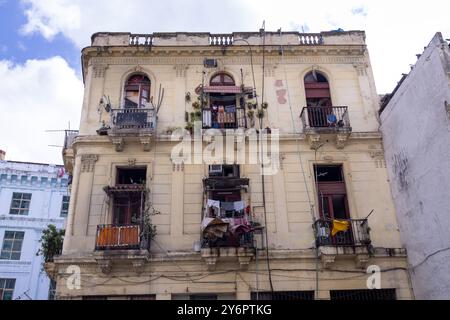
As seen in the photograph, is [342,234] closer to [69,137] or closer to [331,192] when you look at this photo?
[331,192]

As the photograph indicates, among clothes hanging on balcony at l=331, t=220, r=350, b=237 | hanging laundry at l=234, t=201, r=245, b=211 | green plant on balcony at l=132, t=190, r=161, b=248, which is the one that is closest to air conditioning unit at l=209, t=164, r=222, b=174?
hanging laundry at l=234, t=201, r=245, b=211

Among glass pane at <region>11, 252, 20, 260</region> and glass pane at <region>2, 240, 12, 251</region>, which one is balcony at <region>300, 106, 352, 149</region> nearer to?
glass pane at <region>11, 252, 20, 260</region>

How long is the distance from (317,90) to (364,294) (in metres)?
7.44

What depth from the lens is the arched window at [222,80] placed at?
51.7 feet

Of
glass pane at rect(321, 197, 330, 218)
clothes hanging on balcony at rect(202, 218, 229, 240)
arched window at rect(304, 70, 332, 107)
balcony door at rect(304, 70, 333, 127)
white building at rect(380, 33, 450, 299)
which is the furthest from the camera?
arched window at rect(304, 70, 332, 107)

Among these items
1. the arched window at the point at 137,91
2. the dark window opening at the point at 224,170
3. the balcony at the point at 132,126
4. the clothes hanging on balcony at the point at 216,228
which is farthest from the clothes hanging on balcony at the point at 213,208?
the arched window at the point at 137,91

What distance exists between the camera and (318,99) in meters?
15.6

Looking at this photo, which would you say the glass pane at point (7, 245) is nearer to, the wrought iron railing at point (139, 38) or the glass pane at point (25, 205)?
the glass pane at point (25, 205)

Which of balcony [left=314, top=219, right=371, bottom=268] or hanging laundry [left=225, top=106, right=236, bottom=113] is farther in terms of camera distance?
hanging laundry [left=225, top=106, right=236, bottom=113]

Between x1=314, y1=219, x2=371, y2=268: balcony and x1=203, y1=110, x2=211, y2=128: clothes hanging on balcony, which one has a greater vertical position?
x1=203, y1=110, x2=211, y2=128: clothes hanging on balcony

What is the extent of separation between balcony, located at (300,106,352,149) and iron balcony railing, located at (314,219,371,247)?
2.81 m

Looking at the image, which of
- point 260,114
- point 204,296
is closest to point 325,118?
point 260,114

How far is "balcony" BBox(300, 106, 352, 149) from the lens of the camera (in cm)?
1401
